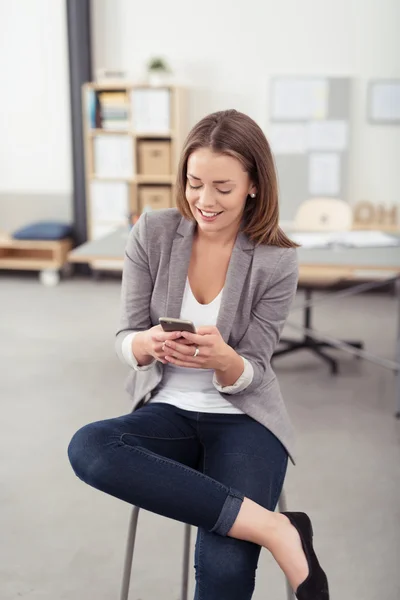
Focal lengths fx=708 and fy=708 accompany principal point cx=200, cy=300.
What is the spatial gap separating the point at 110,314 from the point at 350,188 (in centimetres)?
202

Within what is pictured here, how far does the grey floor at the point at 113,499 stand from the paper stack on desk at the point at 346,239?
0.69 meters

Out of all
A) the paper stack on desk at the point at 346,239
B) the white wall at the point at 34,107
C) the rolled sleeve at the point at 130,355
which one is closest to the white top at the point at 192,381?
the rolled sleeve at the point at 130,355

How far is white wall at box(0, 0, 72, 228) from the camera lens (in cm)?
543

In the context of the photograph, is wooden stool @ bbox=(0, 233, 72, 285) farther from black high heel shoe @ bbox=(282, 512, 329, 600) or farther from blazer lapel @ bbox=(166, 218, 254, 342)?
black high heel shoe @ bbox=(282, 512, 329, 600)

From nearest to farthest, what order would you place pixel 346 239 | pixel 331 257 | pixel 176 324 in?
1. pixel 176 324
2. pixel 331 257
3. pixel 346 239

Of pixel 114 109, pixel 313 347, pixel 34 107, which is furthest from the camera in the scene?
pixel 34 107

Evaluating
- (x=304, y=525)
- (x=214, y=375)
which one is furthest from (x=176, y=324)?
(x=304, y=525)

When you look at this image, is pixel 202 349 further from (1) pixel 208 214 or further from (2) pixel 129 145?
(2) pixel 129 145

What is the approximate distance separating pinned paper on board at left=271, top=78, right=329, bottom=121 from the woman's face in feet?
12.5

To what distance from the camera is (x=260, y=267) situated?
5.04ft

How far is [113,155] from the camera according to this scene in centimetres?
523

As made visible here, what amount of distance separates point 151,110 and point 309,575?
425 centimetres

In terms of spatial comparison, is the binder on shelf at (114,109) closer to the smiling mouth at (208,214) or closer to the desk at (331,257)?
the desk at (331,257)

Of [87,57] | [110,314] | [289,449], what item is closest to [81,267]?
[110,314]
